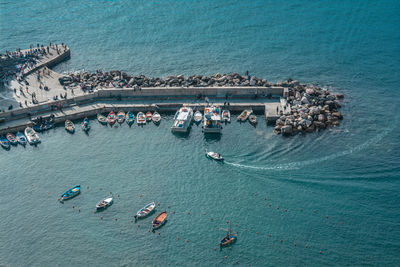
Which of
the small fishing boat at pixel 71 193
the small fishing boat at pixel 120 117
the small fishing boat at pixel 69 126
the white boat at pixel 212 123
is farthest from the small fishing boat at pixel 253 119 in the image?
the small fishing boat at pixel 69 126

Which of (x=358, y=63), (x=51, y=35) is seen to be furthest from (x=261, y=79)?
(x=51, y=35)

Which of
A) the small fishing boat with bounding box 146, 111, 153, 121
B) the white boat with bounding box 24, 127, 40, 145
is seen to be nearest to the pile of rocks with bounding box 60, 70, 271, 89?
the small fishing boat with bounding box 146, 111, 153, 121

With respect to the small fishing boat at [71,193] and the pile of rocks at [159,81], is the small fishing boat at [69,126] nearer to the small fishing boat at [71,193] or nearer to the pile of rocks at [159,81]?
the pile of rocks at [159,81]

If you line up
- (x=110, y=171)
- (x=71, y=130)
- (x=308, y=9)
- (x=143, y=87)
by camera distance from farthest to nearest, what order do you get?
1. (x=308, y=9)
2. (x=143, y=87)
3. (x=71, y=130)
4. (x=110, y=171)

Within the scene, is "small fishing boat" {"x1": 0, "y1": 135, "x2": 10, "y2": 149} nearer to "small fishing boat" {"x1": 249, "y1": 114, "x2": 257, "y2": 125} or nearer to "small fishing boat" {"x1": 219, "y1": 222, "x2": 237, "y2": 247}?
"small fishing boat" {"x1": 219, "y1": 222, "x2": 237, "y2": 247}

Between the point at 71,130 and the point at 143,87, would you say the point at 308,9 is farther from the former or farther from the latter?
the point at 71,130
